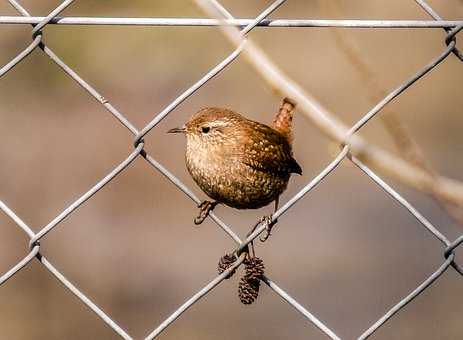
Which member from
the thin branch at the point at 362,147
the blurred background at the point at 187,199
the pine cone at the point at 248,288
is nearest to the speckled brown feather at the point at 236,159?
the pine cone at the point at 248,288

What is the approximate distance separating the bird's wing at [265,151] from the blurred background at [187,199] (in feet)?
8.02

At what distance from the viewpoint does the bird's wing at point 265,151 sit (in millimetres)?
2791

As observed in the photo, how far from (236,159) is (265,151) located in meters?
0.10

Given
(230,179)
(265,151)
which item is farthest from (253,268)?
(265,151)

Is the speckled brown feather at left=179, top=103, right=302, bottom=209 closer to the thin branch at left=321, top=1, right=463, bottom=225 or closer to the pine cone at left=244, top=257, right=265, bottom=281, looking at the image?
the pine cone at left=244, top=257, right=265, bottom=281

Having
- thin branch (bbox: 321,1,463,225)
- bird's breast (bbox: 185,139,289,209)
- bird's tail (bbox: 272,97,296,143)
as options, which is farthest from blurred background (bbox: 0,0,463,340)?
thin branch (bbox: 321,1,463,225)

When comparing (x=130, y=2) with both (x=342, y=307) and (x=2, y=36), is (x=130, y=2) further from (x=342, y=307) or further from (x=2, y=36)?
(x=342, y=307)

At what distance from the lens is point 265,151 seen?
283cm

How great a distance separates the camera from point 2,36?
681 cm

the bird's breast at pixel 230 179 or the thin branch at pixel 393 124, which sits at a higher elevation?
the bird's breast at pixel 230 179

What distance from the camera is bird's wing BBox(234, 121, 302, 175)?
2.79m

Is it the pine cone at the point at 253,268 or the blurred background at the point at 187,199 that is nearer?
the pine cone at the point at 253,268

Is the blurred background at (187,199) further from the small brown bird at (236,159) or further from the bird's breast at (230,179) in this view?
the bird's breast at (230,179)

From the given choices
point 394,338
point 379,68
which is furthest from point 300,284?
point 379,68
